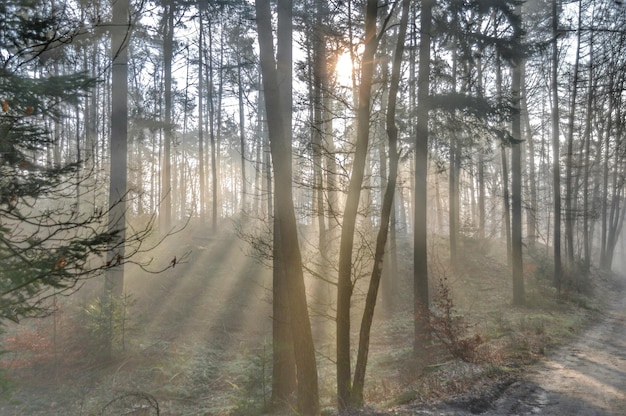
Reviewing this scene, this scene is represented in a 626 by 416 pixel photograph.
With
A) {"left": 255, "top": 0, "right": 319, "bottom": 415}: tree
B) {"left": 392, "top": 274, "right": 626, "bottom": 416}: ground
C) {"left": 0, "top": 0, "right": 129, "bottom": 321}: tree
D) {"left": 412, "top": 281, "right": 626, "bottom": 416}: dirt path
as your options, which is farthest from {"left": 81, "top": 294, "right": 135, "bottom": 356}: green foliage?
{"left": 412, "top": 281, "right": 626, "bottom": 416}: dirt path

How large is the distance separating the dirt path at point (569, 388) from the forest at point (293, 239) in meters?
0.20

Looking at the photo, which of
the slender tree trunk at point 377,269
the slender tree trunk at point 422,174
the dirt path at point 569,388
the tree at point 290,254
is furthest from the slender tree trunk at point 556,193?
the tree at point 290,254

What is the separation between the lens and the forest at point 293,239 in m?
6.67

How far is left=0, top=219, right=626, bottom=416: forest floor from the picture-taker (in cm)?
877

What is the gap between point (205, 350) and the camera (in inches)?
606

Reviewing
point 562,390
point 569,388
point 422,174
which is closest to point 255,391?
point 562,390

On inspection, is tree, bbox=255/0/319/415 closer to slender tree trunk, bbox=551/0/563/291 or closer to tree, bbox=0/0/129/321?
tree, bbox=0/0/129/321

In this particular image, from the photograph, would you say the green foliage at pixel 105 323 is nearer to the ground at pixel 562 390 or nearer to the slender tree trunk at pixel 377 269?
the slender tree trunk at pixel 377 269

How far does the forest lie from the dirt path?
0.20 metres

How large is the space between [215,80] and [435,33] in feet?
62.0

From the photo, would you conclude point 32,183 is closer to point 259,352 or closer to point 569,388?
point 569,388

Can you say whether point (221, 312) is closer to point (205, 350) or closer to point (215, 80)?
point (205, 350)

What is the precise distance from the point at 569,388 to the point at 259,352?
28.1ft

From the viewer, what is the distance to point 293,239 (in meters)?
8.32
